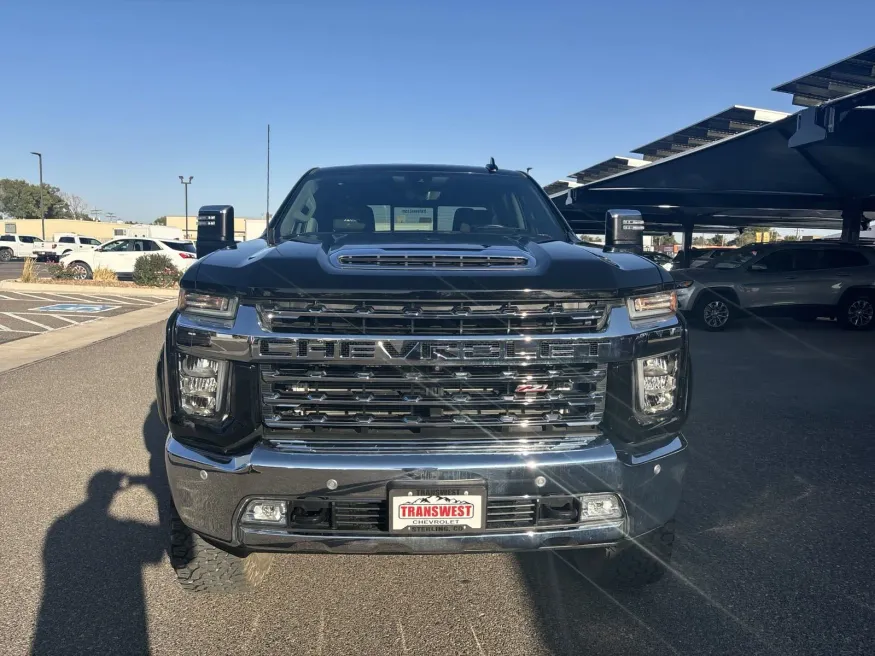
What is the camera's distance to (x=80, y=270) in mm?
23266

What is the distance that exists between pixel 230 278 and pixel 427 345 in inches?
31.5

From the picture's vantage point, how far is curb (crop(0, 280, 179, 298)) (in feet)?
66.0

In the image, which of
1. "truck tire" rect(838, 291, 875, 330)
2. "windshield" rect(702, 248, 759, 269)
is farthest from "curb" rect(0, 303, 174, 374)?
"truck tire" rect(838, 291, 875, 330)

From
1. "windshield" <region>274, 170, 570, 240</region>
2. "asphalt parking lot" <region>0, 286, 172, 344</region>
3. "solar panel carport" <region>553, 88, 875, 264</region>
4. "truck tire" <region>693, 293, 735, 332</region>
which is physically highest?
"solar panel carport" <region>553, 88, 875, 264</region>

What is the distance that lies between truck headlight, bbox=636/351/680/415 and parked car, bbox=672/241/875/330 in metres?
10.8

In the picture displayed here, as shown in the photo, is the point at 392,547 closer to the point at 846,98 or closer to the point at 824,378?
the point at 824,378

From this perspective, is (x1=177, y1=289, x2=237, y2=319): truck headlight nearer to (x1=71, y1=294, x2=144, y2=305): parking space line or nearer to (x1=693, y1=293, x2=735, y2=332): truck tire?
(x1=693, y1=293, x2=735, y2=332): truck tire

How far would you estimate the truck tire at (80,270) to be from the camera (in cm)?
2306

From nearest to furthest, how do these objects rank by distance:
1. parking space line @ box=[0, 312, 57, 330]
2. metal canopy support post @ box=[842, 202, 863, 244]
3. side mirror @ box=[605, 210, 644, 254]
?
1. side mirror @ box=[605, 210, 644, 254]
2. parking space line @ box=[0, 312, 57, 330]
3. metal canopy support post @ box=[842, 202, 863, 244]

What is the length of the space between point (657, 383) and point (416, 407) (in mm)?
959

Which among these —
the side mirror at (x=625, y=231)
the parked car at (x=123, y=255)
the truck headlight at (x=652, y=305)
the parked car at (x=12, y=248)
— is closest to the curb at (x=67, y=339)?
the side mirror at (x=625, y=231)

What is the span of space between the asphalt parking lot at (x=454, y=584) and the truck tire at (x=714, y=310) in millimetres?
7845

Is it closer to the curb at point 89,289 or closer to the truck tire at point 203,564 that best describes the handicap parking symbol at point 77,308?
the curb at point 89,289

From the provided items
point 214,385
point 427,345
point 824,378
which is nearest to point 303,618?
point 214,385
